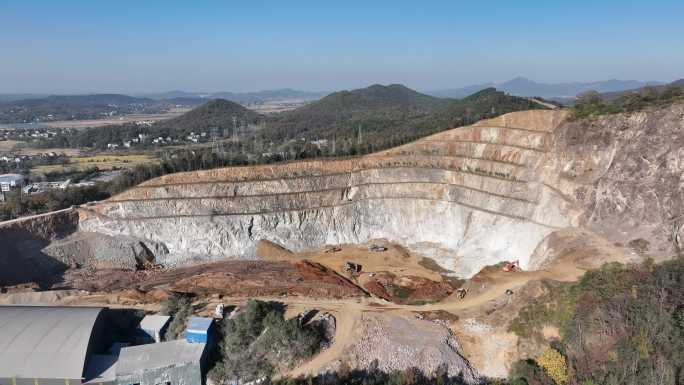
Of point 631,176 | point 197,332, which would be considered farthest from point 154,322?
point 631,176

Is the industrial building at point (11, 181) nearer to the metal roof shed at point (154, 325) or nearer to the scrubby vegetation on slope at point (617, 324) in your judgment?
the metal roof shed at point (154, 325)

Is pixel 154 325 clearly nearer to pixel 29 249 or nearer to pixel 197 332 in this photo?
pixel 197 332

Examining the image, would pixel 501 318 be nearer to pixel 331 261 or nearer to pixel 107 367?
pixel 331 261

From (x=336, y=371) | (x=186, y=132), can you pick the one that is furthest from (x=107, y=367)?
(x=186, y=132)

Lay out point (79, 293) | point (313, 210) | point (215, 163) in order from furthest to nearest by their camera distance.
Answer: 1. point (215, 163)
2. point (313, 210)
3. point (79, 293)

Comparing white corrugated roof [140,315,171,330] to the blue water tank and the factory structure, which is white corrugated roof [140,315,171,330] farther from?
the blue water tank

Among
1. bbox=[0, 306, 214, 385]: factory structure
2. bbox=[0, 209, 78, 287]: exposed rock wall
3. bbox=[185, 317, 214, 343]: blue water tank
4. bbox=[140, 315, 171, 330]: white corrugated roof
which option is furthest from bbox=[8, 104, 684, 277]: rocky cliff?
bbox=[185, 317, 214, 343]: blue water tank
